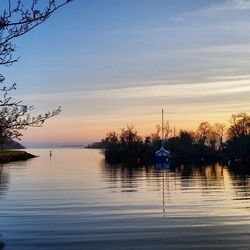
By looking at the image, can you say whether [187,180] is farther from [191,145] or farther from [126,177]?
[191,145]

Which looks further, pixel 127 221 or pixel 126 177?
pixel 126 177

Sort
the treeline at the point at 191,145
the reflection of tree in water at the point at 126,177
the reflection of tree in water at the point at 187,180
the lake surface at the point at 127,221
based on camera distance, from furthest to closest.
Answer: the treeline at the point at 191,145 → the reflection of tree in water at the point at 126,177 → the reflection of tree in water at the point at 187,180 → the lake surface at the point at 127,221

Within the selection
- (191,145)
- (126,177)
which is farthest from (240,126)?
(126,177)

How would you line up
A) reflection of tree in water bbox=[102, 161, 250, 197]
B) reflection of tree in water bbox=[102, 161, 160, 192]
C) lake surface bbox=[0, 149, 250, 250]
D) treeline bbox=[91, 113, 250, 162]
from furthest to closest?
treeline bbox=[91, 113, 250, 162] → reflection of tree in water bbox=[102, 161, 160, 192] → reflection of tree in water bbox=[102, 161, 250, 197] → lake surface bbox=[0, 149, 250, 250]

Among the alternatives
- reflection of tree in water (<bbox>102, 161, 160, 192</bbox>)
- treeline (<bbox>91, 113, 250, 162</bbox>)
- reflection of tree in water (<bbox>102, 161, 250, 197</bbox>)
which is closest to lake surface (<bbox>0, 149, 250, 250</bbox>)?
reflection of tree in water (<bbox>102, 161, 250, 197</bbox>)

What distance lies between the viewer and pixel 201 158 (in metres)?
119

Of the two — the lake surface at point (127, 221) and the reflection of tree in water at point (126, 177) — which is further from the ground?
the lake surface at point (127, 221)

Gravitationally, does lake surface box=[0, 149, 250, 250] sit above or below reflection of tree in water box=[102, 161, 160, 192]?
above

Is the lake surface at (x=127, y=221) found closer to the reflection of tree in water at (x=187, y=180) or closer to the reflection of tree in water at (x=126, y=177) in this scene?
the reflection of tree in water at (x=187, y=180)

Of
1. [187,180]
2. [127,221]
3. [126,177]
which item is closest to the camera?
[127,221]

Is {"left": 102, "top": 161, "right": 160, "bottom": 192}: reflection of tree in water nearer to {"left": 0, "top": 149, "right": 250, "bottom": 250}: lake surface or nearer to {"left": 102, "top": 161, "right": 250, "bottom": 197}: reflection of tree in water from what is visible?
{"left": 102, "top": 161, "right": 250, "bottom": 197}: reflection of tree in water

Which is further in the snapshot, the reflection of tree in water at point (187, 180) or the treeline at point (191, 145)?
the treeline at point (191, 145)

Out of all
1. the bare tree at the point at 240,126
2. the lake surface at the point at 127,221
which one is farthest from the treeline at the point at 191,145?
the lake surface at the point at 127,221

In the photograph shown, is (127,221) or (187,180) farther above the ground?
(127,221)
